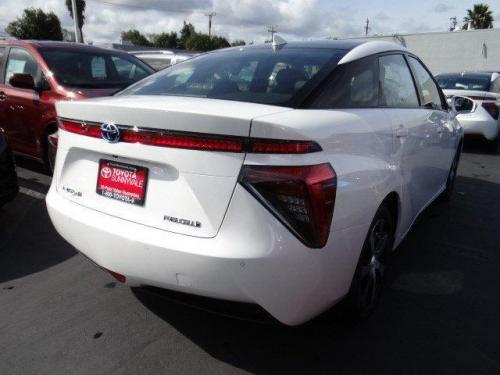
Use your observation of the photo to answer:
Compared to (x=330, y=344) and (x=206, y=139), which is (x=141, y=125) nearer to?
(x=206, y=139)

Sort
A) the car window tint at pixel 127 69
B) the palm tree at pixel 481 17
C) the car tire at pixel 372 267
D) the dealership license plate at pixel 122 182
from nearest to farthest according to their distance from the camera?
the dealership license plate at pixel 122 182
the car tire at pixel 372 267
the car window tint at pixel 127 69
the palm tree at pixel 481 17

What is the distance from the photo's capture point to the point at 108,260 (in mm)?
2262

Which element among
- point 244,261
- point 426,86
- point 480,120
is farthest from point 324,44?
point 480,120

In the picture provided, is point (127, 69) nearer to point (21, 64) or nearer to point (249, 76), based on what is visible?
point (21, 64)

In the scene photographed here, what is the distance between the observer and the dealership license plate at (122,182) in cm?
218

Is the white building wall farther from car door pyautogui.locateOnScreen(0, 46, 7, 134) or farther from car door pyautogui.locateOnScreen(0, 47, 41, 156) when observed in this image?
car door pyautogui.locateOnScreen(0, 47, 41, 156)

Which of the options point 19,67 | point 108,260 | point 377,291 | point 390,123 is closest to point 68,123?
point 108,260

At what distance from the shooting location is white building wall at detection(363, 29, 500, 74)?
89.1 feet

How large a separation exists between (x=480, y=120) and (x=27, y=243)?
7396 mm

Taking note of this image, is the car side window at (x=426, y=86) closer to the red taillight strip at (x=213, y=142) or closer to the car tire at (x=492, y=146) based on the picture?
the red taillight strip at (x=213, y=142)

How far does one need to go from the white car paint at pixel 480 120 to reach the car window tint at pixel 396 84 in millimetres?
5298

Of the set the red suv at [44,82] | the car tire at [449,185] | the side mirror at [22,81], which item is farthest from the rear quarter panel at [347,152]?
the side mirror at [22,81]

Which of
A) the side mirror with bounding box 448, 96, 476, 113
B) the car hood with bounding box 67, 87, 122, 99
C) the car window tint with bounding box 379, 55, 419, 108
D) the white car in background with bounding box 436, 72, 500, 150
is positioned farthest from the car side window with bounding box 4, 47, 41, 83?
the white car in background with bounding box 436, 72, 500, 150

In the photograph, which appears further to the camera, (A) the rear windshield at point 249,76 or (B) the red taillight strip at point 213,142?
(A) the rear windshield at point 249,76
